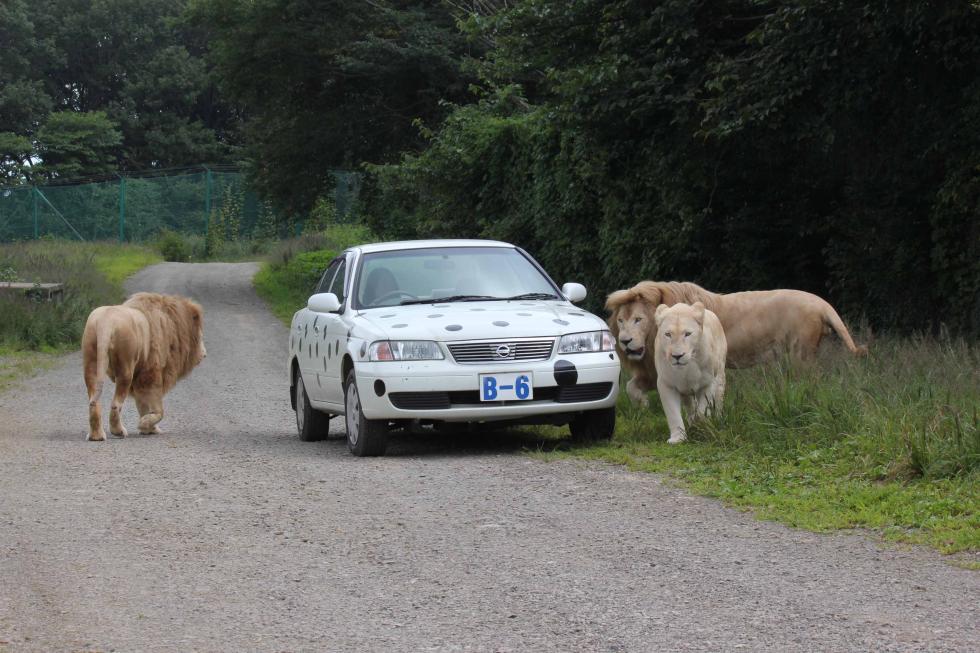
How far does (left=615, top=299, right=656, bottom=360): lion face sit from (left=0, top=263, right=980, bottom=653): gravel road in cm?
152

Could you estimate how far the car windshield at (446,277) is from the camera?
37.3ft

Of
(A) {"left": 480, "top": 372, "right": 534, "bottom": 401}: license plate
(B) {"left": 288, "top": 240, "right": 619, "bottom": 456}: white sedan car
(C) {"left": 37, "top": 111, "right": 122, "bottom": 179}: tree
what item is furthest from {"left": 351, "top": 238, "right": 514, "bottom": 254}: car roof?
(C) {"left": 37, "top": 111, "right": 122, "bottom": 179}: tree

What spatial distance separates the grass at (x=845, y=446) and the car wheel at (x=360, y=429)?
52.5 inches

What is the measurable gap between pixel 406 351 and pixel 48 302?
53.5ft

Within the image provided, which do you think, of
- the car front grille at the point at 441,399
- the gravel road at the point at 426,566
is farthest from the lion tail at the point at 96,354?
the car front grille at the point at 441,399

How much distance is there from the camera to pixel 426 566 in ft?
21.4

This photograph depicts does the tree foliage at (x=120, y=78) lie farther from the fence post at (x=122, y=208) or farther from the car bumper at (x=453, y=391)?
the car bumper at (x=453, y=391)

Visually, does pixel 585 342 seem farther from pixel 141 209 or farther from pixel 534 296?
pixel 141 209

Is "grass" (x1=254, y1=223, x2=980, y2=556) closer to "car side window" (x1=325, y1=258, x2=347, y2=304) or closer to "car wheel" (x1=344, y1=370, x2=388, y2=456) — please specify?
"car wheel" (x1=344, y1=370, x2=388, y2=456)

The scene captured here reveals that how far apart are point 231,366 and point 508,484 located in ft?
41.5

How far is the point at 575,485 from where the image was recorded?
8914 millimetres

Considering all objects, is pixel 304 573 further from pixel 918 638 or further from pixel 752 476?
pixel 752 476

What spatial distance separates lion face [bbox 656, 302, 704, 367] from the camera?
10125mm

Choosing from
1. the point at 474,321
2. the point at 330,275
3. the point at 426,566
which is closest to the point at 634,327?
the point at 474,321
